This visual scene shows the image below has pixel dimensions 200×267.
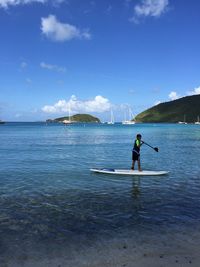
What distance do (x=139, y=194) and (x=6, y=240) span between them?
30.9ft

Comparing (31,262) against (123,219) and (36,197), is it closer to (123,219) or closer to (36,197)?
(123,219)

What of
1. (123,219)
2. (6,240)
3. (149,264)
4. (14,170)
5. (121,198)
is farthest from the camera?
(14,170)

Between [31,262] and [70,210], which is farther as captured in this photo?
[70,210]

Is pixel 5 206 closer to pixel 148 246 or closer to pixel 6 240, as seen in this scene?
pixel 6 240

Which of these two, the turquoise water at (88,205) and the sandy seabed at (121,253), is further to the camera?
the turquoise water at (88,205)

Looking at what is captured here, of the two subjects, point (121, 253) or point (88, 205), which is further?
point (88, 205)

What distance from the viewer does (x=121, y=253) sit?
11.2m

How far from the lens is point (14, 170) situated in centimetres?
3036

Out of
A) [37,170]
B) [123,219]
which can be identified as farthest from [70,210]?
[37,170]

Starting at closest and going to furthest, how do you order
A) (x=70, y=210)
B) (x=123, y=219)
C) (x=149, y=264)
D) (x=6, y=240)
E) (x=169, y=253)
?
(x=149, y=264) → (x=169, y=253) → (x=6, y=240) → (x=123, y=219) → (x=70, y=210)

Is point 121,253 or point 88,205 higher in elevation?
point 88,205

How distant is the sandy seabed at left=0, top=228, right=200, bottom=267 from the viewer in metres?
10.4

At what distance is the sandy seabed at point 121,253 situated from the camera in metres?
10.4

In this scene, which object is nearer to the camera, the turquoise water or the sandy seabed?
the sandy seabed
